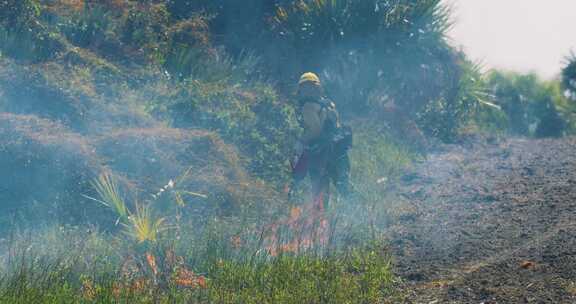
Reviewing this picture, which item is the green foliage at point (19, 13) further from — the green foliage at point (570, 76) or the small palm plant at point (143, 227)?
the green foliage at point (570, 76)

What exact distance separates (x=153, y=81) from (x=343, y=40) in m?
4.50

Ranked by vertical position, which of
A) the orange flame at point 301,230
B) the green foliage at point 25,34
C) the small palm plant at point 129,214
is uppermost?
the green foliage at point 25,34

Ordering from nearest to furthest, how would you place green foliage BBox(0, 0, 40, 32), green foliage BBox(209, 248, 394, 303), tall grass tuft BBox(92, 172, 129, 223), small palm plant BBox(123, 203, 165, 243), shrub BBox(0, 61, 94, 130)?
1. green foliage BBox(209, 248, 394, 303)
2. small palm plant BBox(123, 203, 165, 243)
3. tall grass tuft BBox(92, 172, 129, 223)
4. shrub BBox(0, 61, 94, 130)
5. green foliage BBox(0, 0, 40, 32)

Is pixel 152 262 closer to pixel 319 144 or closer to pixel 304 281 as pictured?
pixel 304 281

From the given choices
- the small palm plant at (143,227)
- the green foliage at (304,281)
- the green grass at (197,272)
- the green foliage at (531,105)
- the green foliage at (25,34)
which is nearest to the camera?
the green grass at (197,272)

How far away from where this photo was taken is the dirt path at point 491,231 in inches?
276

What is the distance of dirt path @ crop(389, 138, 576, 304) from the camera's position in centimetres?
700

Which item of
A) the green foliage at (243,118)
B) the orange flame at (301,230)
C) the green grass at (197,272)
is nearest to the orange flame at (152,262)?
the green grass at (197,272)

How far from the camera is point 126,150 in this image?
34.7 ft

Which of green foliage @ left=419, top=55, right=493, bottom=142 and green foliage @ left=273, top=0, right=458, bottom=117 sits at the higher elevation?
green foliage @ left=273, top=0, right=458, bottom=117

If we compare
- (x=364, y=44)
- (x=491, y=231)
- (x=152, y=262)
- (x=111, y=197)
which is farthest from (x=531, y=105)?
(x=152, y=262)

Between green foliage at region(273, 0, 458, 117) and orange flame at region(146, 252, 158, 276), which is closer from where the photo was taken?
orange flame at region(146, 252, 158, 276)

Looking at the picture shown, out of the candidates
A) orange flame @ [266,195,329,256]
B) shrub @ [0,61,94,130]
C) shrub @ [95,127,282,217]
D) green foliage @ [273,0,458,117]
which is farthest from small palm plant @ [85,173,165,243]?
green foliage @ [273,0,458,117]

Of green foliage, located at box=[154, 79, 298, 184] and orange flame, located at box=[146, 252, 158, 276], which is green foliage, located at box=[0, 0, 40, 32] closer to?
green foliage, located at box=[154, 79, 298, 184]
